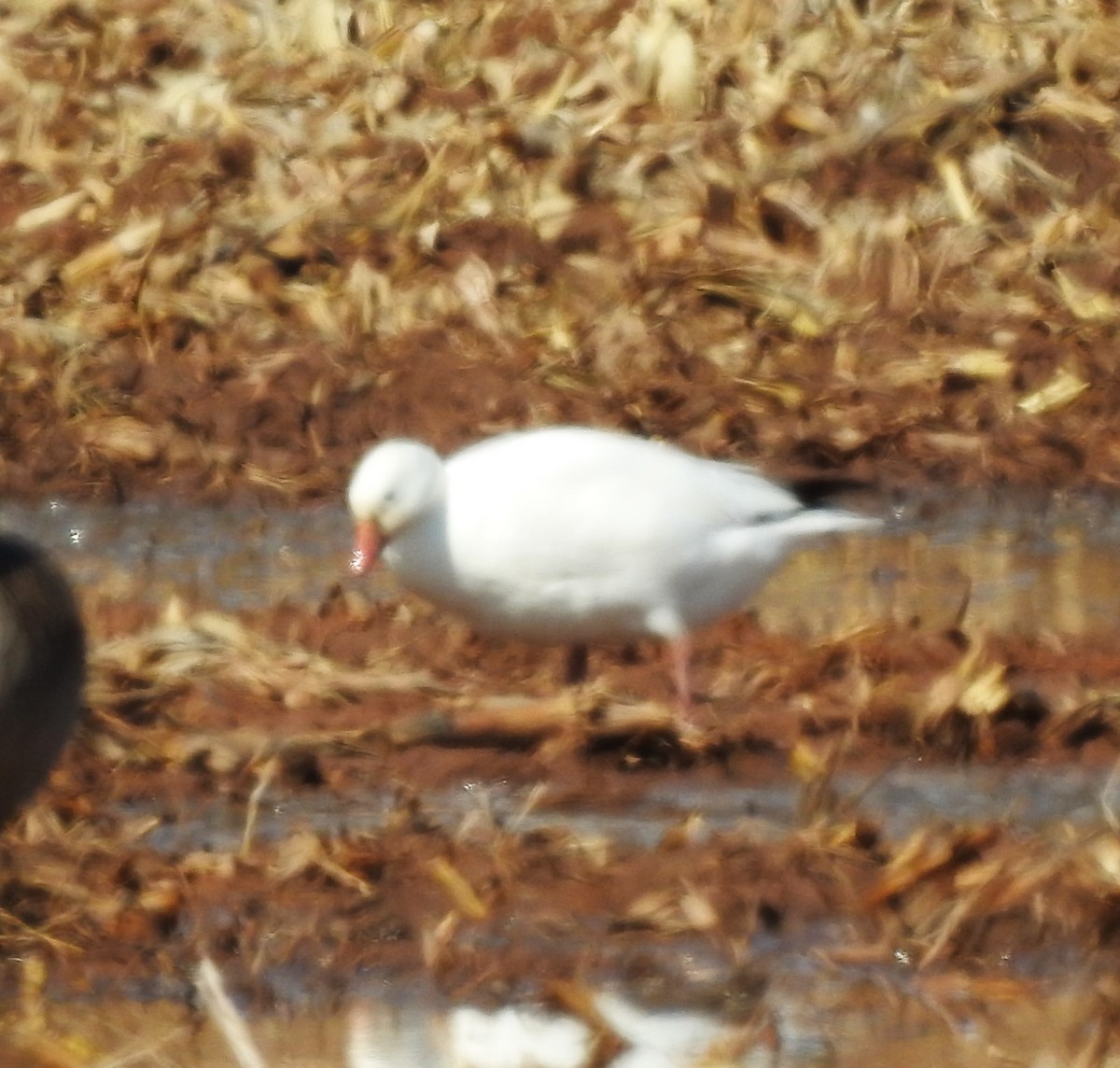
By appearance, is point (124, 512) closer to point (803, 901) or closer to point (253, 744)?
point (253, 744)

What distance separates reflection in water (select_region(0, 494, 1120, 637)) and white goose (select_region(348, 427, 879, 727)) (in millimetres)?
432

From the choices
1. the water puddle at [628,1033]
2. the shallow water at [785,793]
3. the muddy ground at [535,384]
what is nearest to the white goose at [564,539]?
the muddy ground at [535,384]

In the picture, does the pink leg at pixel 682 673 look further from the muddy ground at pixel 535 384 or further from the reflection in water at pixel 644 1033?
the reflection in water at pixel 644 1033

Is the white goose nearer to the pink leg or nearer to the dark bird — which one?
the pink leg

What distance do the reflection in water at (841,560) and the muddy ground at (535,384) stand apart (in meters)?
0.14

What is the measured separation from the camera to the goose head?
231 inches

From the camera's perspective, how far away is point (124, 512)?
26.1 ft

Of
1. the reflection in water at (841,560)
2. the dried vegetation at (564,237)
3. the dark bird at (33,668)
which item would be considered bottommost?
the dried vegetation at (564,237)

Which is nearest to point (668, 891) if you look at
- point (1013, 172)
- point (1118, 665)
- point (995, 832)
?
point (995, 832)

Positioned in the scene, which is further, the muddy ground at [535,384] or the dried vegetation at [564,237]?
the dried vegetation at [564,237]

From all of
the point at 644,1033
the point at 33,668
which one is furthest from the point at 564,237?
the point at 644,1033

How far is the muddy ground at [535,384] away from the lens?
4516 millimetres

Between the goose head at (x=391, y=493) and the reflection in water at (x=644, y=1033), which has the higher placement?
the reflection in water at (x=644, y=1033)

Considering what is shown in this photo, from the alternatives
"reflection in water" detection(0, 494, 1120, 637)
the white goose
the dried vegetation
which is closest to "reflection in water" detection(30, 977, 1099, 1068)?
the white goose
